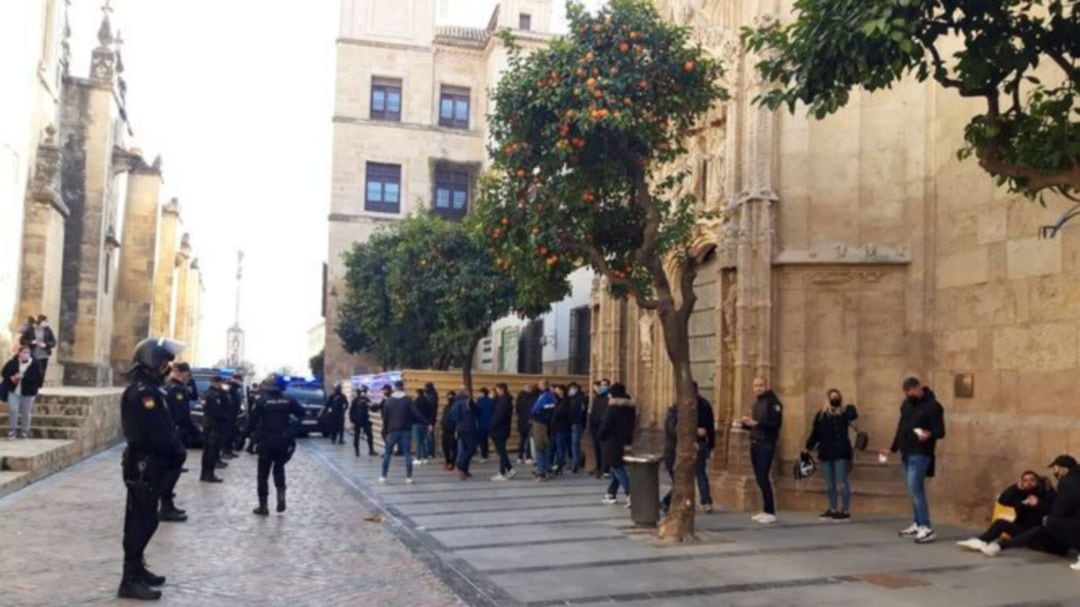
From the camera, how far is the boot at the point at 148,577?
726 cm

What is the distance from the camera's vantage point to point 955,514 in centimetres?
1127

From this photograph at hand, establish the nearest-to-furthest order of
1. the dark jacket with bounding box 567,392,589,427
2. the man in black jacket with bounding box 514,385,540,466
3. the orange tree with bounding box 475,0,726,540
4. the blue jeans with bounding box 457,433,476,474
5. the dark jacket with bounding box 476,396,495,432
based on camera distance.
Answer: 1. the orange tree with bounding box 475,0,726,540
2. the blue jeans with bounding box 457,433,476,474
3. the dark jacket with bounding box 567,392,589,427
4. the dark jacket with bounding box 476,396,495,432
5. the man in black jacket with bounding box 514,385,540,466

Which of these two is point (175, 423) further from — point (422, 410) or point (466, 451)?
point (422, 410)

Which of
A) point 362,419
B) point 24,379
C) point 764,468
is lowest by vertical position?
point 362,419

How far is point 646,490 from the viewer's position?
1080 centimetres

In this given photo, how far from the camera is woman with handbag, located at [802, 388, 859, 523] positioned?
1136 centimetres

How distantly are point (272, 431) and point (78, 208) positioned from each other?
67.1 ft

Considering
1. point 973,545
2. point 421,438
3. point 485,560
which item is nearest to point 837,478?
point 973,545

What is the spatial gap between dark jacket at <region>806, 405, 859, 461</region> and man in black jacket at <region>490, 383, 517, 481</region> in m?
6.74

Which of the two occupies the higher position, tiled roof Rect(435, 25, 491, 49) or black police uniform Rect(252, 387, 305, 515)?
tiled roof Rect(435, 25, 491, 49)

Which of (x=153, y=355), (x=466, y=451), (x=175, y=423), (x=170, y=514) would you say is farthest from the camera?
(x=466, y=451)

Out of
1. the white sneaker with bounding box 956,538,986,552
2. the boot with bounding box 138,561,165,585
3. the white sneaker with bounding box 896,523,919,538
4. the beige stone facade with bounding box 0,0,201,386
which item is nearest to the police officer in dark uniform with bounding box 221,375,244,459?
the beige stone facade with bounding box 0,0,201,386

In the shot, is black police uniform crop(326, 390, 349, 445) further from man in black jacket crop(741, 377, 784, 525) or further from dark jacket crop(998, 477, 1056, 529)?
dark jacket crop(998, 477, 1056, 529)

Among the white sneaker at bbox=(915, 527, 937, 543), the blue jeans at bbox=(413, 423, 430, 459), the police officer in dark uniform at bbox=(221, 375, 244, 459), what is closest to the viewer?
the white sneaker at bbox=(915, 527, 937, 543)
